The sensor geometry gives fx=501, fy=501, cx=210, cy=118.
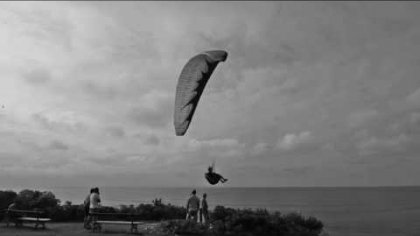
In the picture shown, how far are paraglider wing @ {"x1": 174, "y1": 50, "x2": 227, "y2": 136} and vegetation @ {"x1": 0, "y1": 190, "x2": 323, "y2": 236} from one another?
384 cm

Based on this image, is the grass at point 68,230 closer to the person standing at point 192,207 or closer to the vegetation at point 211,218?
the vegetation at point 211,218

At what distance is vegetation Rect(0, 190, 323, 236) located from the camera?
755 inches

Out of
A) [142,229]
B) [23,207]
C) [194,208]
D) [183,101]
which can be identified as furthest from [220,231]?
[23,207]

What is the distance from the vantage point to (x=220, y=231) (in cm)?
1903

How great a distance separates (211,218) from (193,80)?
6538 mm

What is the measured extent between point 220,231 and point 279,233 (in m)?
2.34

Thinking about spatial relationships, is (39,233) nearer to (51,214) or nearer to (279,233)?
(51,214)

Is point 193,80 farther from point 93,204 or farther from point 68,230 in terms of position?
point 68,230

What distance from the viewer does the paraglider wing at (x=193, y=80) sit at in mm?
17656

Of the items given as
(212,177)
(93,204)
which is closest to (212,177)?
(212,177)

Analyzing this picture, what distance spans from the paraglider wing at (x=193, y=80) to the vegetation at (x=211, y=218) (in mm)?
3836

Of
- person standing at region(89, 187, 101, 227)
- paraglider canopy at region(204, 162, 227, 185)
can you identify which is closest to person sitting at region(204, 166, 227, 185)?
paraglider canopy at region(204, 162, 227, 185)

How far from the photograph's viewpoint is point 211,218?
2116cm

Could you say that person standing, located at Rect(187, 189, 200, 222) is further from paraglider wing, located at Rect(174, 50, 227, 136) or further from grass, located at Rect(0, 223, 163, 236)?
paraglider wing, located at Rect(174, 50, 227, 136)
